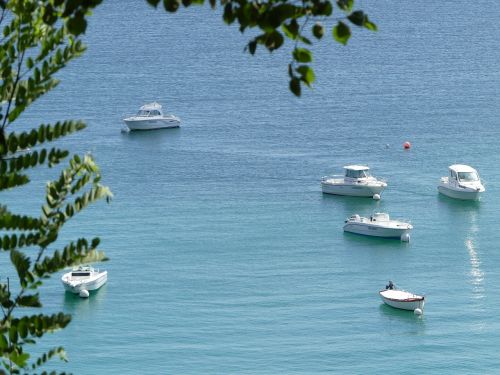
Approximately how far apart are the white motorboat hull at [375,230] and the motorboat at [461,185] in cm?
694

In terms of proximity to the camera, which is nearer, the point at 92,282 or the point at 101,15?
the point at 92,282

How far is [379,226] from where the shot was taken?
61844 mm

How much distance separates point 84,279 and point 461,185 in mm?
22455

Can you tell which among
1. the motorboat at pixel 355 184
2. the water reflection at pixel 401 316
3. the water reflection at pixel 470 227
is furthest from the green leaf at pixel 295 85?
the motorboat at pixel 355 184

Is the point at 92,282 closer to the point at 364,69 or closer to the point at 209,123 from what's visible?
the point at 209,123

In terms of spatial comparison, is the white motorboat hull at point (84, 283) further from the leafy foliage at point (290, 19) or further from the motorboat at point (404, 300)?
the leafy foliage at point (290, 19)

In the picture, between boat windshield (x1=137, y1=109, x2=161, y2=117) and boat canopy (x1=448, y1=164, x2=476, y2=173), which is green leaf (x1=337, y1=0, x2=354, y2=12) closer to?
boat canopy (x1=448, y1=164, x2=476, y2=173)

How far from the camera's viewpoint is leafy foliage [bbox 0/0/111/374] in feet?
28.2

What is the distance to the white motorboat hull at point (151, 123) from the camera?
83875mm

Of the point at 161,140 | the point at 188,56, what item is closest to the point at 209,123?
the point at 161,140

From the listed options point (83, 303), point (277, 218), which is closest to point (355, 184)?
point (277, 218)

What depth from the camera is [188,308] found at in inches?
2077

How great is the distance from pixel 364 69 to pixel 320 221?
134 feet

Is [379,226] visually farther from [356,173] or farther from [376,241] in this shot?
[356,173]
